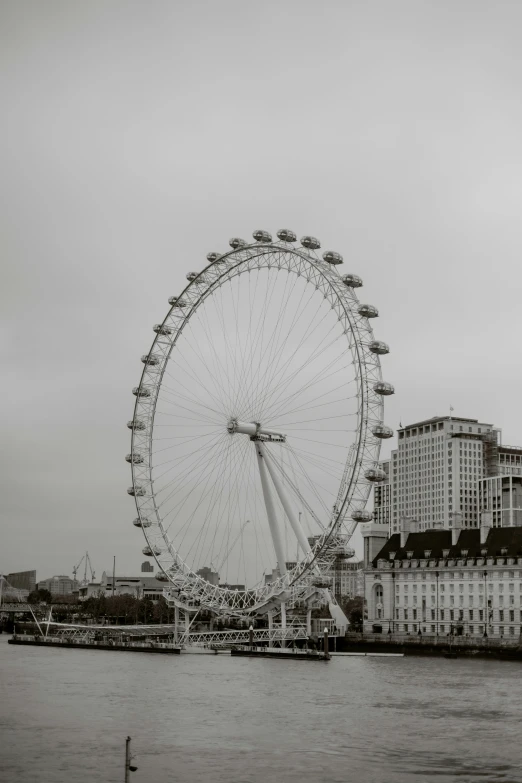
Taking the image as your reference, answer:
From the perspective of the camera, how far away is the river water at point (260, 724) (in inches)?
1158

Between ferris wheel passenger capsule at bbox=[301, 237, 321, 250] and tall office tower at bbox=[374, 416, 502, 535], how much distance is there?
363 feet

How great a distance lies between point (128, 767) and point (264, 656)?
5374cm

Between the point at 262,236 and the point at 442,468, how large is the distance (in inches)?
4592

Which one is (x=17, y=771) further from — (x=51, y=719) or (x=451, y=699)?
(x=451, y=699)

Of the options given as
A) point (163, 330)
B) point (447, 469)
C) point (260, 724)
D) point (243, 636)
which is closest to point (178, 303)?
point (163, 330)

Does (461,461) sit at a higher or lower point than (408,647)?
higher

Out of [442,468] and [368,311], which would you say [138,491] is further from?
[442,468]

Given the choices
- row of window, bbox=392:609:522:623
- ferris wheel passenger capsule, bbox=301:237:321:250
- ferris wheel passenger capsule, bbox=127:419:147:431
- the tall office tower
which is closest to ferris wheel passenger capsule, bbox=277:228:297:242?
ferris wheel passenger capsule, bbox=301:237:321:250

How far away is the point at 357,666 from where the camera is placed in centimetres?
6569

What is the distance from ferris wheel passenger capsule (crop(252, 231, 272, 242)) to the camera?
6831cm

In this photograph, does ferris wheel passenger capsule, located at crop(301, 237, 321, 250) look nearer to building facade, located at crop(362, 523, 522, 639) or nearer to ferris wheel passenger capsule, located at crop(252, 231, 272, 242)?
ferris wheel passenger capsule, located at crop(252, 231, 272, 242)

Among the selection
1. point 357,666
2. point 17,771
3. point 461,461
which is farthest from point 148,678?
point 461,461

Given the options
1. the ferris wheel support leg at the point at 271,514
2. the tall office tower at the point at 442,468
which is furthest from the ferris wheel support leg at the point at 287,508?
the tall office tower at the point at 442,468

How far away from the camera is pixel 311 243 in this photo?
6556cm
